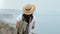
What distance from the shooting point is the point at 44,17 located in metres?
2.09

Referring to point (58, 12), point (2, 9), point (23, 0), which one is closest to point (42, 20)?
point (58, 12)

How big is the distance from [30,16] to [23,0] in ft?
1.67

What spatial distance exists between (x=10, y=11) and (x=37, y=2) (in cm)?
38

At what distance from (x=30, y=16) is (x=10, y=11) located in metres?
0.52

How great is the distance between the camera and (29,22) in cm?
163

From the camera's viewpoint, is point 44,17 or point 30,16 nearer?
point 30,16

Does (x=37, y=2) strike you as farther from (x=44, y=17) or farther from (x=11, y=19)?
(x=11, y=19)

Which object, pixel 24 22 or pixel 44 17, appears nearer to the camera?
pixel 24 22

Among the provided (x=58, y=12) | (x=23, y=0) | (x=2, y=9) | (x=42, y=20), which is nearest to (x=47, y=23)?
(x=42, y=20)

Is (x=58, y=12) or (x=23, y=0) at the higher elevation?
(x=23, y=0)

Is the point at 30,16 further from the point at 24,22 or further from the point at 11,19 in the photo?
the point at 11,19

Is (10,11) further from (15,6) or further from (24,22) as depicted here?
(24,22)

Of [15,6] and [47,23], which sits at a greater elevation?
[15,6]

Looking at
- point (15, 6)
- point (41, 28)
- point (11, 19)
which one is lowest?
point (41, 28)
